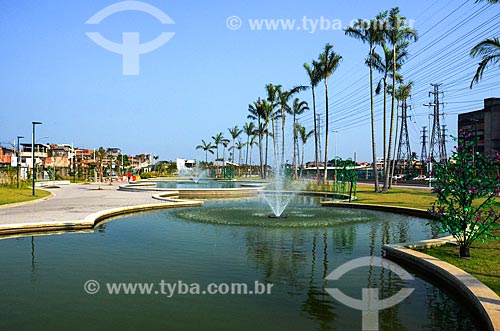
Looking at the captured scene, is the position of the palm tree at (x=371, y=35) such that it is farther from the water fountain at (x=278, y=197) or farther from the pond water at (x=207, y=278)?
the pond water at (x=207, y=278)

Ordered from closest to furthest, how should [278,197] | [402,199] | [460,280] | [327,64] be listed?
[460,280]
[402,199]
[278,197]
[327,64]

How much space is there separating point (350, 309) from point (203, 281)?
3080 millimetres

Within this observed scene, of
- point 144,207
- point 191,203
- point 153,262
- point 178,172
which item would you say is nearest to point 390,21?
point 191,203

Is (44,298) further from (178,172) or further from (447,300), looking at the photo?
(178,172)

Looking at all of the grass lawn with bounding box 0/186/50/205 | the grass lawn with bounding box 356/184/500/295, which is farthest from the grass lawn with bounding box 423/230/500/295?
the grass lawn with bounding box 0/186/50/205

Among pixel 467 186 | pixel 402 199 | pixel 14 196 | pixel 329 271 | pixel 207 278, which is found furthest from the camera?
pixel 14 196

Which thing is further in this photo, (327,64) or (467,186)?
(327,64)

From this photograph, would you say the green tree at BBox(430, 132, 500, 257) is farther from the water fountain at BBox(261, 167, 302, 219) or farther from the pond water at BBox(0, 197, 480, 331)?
the water fountain at BBox(261, 167, 302, 219)

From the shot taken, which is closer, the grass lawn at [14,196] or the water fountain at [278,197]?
the water fountain at [278,197]

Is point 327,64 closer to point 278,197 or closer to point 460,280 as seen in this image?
point 278,197

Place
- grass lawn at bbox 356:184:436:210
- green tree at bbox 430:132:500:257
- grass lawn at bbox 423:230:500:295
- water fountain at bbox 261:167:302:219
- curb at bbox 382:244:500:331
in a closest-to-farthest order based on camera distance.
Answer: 1. curb at bbox 382:244:500:331
2. grass lawn at bbox 423:230:500:295
3. green tree at bbox 430:132:500:257
4. water fountain at bbox 261:167:302:219
5. grass lawn at bbox 356:184:436:210

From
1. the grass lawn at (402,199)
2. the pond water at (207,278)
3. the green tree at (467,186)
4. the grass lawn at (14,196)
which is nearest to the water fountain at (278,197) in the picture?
the pond water at (207,278)

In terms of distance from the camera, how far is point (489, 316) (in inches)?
228

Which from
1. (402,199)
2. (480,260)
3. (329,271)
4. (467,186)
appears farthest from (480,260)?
(402,199)
